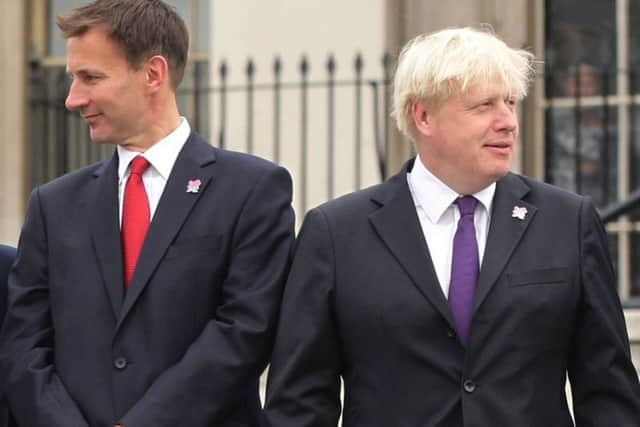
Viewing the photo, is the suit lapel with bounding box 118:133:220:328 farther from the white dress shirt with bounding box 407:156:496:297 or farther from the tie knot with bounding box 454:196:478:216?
the tie knot with bounding box 454:196:478:216

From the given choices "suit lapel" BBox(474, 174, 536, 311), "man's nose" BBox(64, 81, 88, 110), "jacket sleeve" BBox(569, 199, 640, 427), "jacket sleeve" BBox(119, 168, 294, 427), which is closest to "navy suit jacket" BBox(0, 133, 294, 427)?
"jacket sleeve" BBox(119, 168, 294, 427)

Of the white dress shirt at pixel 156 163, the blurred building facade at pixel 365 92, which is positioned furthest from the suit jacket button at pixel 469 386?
the blurred building facade at pixel 365 92

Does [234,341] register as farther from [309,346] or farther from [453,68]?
[453,68]

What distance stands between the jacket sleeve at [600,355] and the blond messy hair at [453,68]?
454 millimetres

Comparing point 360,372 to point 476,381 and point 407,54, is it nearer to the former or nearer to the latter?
point 476,381

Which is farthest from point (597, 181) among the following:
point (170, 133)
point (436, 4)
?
point (170, 133)

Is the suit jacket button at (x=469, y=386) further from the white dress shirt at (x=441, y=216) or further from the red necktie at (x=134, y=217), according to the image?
the red necktie at (x=134, y=217)

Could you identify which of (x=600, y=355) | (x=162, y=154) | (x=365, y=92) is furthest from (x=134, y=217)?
(x=365, y=92)

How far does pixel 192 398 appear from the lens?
413 cm

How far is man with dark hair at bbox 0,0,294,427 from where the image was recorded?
4.17 metres

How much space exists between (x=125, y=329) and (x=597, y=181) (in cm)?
592

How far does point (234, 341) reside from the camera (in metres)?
4.15

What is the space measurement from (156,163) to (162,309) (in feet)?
1.38

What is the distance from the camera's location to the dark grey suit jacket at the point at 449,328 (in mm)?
3895
